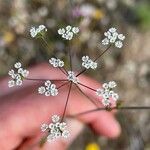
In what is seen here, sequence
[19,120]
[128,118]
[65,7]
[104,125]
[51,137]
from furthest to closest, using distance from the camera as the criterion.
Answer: [65,7] → [128,118] → [104,125] → [19,120] → [51,137]

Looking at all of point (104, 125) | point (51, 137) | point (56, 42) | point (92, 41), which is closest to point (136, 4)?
point (92, 41)

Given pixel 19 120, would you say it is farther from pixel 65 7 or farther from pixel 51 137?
pixel 65 7

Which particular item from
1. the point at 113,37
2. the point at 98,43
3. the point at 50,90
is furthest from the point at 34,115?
the point at 98,43

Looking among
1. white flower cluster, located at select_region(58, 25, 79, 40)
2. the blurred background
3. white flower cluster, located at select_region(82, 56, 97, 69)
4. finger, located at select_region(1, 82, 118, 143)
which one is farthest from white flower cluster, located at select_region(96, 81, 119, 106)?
the blurred background

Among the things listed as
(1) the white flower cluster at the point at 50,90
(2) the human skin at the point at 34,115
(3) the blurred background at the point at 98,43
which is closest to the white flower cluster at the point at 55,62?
(1) the white flower cluster at the point at 50,90

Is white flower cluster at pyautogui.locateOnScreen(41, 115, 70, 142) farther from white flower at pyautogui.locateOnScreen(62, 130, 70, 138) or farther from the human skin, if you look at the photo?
the human skin

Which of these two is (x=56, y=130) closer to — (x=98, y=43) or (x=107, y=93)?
Result: (x=107, y=93)
